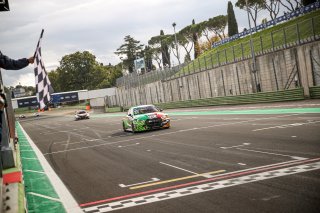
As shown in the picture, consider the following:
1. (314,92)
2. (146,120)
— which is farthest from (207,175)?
(314,92)

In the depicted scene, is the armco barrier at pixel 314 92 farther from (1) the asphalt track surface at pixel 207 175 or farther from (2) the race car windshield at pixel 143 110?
(1) the asphalt track surface at pixel 207 175

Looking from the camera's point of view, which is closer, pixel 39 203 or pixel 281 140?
pixel 39 203

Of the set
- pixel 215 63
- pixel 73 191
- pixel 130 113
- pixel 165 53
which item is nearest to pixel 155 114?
pixel 130 113

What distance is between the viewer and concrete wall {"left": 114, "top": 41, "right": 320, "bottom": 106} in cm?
3293

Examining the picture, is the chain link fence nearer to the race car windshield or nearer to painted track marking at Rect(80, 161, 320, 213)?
the race car windshield

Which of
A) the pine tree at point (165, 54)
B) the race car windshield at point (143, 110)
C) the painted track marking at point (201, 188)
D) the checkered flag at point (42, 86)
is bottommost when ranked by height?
the painted track marking at point (201, 188)

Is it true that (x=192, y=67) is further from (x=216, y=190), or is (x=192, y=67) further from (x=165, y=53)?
(x=165, y=53)

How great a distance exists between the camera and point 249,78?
41.7 metres

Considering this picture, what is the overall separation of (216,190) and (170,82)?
182ft

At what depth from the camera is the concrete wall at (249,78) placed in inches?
1297

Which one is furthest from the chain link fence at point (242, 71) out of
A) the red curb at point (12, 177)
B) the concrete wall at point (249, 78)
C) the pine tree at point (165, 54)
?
the pine tree at point (165, 54)

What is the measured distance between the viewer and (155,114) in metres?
22.0

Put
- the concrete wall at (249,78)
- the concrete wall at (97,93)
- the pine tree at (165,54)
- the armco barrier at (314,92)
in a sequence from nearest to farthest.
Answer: the armco barrier at (314,92) → the concrete wall at (249,78) → the concrete wall at (97,93) → the pine tree at (165,54)

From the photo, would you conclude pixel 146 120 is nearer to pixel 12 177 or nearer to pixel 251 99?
pixel 12 177
